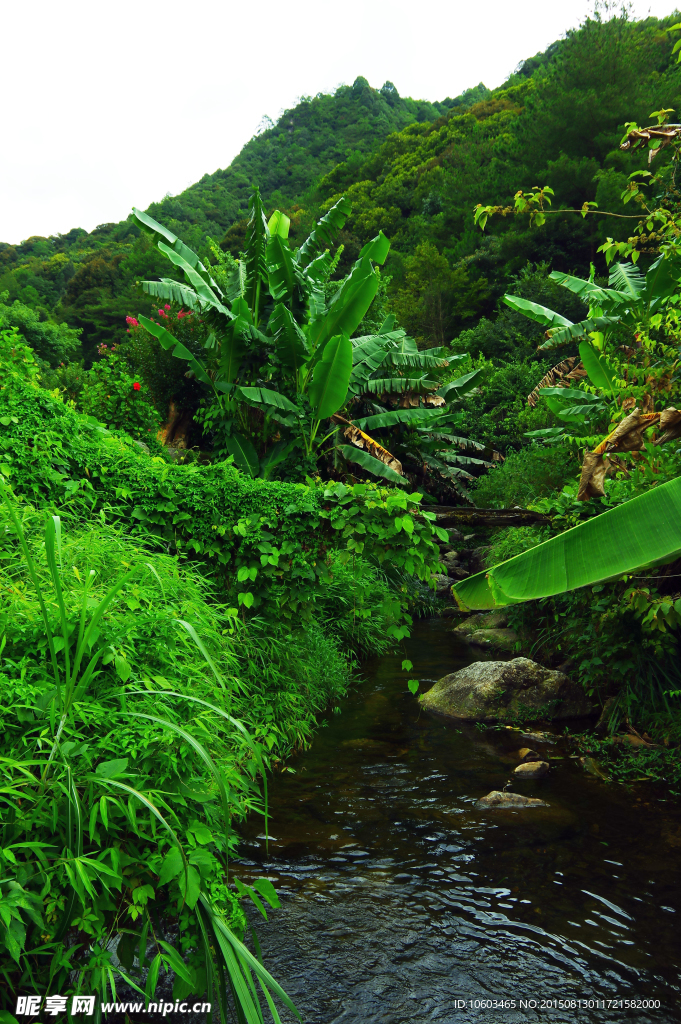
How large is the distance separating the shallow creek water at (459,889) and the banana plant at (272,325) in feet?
15.9

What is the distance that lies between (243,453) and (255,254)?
3273 millimetres

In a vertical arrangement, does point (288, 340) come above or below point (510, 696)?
above

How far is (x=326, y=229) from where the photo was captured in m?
11.0

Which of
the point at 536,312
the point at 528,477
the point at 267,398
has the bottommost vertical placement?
the point at 528,477

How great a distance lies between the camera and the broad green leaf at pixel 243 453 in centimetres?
956

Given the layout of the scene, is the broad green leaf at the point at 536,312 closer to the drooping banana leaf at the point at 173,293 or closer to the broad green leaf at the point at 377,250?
the broad green leaf at the point at 377,250

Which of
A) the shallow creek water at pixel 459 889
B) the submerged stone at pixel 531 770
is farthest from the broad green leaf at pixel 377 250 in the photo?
the submerged stone at pixel 531 770

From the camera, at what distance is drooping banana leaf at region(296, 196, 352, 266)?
10.8 meters

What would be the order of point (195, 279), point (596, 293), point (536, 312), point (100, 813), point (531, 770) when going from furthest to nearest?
point (536, 312) < point (195, 279) < point (596, 293) < point (531, 770) < point (100, 813)

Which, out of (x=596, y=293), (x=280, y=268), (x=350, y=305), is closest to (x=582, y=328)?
(x=596, y=293)

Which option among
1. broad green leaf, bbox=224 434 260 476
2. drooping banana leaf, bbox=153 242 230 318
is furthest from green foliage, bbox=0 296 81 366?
broad green leaf, bbox=224 434 260 476

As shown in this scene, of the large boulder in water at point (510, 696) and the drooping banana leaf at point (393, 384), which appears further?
the drooping banana leaf at point (393, 384)

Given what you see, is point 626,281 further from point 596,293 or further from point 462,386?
point 462,386

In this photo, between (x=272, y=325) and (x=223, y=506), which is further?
(x=272, y=325)
